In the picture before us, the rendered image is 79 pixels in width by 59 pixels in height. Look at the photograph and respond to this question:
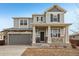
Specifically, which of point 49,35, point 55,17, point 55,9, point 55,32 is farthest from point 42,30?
point 55,9

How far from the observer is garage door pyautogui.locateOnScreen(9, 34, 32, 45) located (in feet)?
87.5

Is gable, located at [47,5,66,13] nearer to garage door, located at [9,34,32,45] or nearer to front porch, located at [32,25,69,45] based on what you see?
front porch, located at [32,25,69,45]

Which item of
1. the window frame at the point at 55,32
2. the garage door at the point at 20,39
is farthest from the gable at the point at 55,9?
the garage door at the point at 20,39

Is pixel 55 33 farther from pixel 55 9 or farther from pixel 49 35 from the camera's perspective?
pixel 55 9

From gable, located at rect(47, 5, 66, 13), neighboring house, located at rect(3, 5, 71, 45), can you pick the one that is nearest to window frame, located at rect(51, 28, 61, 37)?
neighboring house, located at rect(3, 5, 71, 45)

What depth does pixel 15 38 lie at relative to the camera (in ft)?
87.5

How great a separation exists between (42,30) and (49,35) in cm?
212

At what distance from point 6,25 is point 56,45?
27.7ft

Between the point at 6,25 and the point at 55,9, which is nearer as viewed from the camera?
the point at 55,9

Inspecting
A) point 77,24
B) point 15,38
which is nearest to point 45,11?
point 15,38

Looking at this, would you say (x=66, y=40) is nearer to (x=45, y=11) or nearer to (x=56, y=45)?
(x=56, y=45)

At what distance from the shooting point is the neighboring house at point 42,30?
24.2 m

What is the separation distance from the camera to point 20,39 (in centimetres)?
2669

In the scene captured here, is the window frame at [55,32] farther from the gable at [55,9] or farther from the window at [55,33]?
the gable at [55,9]
